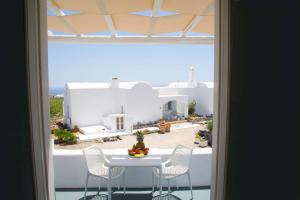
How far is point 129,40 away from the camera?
190 inches

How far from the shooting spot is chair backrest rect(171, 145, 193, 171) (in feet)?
13.4

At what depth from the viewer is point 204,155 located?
4.50 meters

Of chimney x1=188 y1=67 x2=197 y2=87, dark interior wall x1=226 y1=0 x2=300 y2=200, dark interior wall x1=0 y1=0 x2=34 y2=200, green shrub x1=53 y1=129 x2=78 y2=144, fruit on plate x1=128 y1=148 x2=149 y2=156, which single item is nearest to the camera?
dark interior wall x1=0 y1=0 x2=34 y2=200

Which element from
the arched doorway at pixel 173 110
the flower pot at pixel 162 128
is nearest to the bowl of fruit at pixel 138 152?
the flower pot at pixel 162 128

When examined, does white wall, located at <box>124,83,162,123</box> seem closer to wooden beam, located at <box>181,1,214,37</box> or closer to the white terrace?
the white terrace

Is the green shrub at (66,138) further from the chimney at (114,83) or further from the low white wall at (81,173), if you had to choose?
the low white wall at (81,173)

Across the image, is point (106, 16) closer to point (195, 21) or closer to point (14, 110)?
point (195, 21)

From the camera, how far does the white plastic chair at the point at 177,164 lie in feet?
12.9

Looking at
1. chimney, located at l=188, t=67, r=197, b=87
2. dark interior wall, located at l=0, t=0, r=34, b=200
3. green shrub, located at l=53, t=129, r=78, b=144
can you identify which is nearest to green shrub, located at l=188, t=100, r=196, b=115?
chimney, located at l=188, t=67, r=197, b=87

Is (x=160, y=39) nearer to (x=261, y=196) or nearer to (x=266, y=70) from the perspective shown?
(x=266, y=70)

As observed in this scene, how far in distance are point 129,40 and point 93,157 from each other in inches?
93.8

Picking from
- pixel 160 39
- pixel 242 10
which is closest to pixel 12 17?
pixel 242 10

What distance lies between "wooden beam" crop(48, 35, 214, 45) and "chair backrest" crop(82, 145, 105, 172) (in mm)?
2183

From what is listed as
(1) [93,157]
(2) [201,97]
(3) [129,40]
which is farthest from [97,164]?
(2) [201,97]
